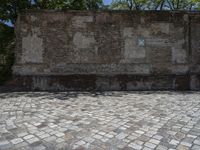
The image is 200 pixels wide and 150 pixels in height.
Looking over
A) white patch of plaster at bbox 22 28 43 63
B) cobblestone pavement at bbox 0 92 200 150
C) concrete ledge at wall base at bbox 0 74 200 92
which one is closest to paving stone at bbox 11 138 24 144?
cobblestone pavement at bbox 0 92 200 150

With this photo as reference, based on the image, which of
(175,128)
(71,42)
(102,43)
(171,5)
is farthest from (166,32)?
(171,5)

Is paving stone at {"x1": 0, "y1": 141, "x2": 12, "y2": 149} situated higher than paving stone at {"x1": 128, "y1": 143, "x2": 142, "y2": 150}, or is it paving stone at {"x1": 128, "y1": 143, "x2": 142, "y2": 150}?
paving stone at {"x1": 0, "y1": 141, "x2": 12, "y2": 149}

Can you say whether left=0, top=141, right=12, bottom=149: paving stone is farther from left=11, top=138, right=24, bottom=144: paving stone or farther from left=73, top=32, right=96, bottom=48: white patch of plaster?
left=73, top=32, right=96, bottom=48: white patch of plaster

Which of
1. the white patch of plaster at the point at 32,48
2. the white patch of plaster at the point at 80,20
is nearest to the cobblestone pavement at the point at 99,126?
the white patch of plaster at the point at 32,48

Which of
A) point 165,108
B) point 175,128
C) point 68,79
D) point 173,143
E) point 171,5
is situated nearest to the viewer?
point 173,143

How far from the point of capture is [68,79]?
1068 centimetres

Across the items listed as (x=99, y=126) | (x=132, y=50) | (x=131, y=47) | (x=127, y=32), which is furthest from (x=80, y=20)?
(x=99, y=126)

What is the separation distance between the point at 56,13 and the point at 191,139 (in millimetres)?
8933

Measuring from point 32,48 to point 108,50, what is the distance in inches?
146

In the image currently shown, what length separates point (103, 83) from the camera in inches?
424

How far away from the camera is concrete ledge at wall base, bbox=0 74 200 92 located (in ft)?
34.9

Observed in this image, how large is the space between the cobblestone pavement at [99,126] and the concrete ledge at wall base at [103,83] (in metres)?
3.68

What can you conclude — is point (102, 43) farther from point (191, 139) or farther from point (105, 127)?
point (191, 139)

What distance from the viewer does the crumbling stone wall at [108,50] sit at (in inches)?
422
